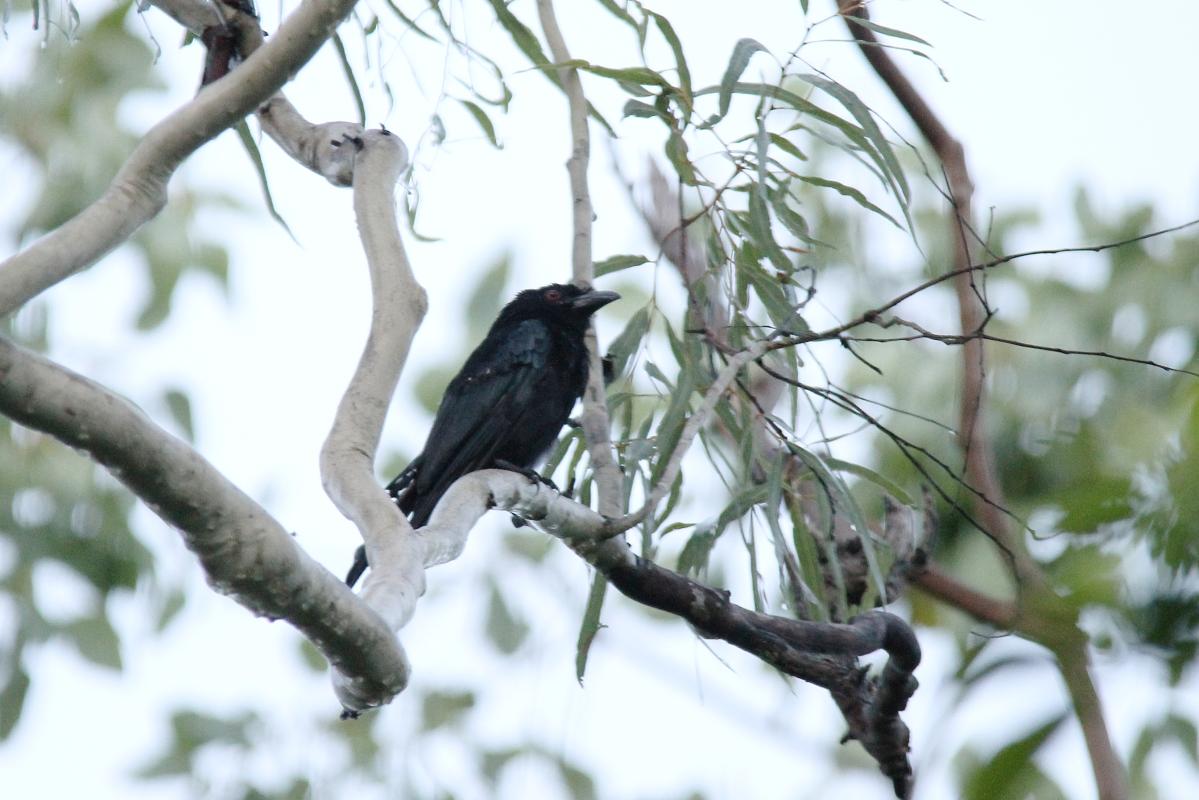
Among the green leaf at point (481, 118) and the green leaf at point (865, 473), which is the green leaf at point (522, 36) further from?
the green leaf at point (865, 473)

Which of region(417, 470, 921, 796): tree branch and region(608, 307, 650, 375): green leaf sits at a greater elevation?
region(608, 307, 650, 375): green leaf

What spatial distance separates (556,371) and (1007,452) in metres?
2.19

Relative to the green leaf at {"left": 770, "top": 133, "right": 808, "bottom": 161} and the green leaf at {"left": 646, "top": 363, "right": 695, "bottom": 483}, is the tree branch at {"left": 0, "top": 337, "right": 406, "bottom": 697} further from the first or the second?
the green leaf at {"left": 770, "top": 133, "right": 808, "bottom": 161}

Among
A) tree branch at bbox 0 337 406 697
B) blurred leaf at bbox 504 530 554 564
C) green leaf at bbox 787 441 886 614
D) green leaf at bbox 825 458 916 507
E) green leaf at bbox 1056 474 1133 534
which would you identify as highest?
blurred leaf at bbox 504 530 554 564

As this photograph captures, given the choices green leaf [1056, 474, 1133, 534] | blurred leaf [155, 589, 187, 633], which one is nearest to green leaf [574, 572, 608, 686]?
green leaf [1056, 474, 1133, 534]

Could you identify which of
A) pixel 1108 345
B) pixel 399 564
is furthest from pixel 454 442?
pixel 1108 345

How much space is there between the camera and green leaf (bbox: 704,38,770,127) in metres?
2.86

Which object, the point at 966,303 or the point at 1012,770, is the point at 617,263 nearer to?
the point at 966,303

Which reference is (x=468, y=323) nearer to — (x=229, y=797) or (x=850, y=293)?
(x=850, y=293)

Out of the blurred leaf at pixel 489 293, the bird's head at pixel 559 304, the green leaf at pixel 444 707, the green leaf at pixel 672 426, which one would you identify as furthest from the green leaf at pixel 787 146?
the green leaf at pixel 444 707

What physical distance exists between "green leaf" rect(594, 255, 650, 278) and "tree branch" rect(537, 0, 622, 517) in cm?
45

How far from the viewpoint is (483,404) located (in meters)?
4.35

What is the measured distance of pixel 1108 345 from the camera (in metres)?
5.73

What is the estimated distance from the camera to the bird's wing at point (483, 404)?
165 inches
